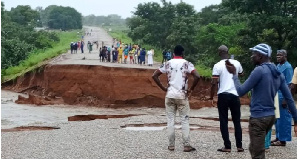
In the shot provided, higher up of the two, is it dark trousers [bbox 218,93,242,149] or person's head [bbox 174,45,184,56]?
person's head [bbox 174,45,184,56]

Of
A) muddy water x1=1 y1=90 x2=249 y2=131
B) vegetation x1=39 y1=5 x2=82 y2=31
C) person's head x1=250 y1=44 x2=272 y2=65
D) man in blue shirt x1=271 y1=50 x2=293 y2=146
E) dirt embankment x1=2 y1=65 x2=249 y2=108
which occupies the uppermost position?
vegetation x1=39 y1=5 x2=82 y2=31

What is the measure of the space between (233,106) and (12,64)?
37.4 metres

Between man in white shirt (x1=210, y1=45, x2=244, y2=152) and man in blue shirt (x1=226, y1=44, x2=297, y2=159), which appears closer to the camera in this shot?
man in blue shirt (x1=226, y1=44, x2=297, y2=159)

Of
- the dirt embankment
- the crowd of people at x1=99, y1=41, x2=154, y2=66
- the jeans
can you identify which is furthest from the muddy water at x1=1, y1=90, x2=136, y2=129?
the jeans

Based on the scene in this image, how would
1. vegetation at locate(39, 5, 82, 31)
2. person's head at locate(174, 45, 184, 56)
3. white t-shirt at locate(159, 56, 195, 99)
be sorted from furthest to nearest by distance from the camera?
vegetation at locate(39, 5, 82, 31)
person's head at locate(174, 45, 184, 56)
white t-shirt at locate(159, 56, 195, 99)

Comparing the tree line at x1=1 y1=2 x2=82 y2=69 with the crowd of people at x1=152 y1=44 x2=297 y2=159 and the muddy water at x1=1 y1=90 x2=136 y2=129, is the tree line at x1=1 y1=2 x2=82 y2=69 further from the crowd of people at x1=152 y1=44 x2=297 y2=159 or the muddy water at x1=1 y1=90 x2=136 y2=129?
the crowd of people at x1=152 y1=44 x2=297 y2=159

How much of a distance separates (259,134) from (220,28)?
113ft

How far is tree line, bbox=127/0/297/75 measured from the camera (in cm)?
2625

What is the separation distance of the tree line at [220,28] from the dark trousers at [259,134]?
66.7ft

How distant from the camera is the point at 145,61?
116 feet

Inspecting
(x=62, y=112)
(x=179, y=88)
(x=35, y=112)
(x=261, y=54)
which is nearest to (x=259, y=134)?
(x=261, y=54)

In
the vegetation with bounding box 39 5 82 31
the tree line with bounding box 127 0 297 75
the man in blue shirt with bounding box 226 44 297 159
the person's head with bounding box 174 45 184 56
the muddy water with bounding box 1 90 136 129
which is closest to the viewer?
the man in blue shirt with bounding box 226 44 297 159

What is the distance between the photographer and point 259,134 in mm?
5734

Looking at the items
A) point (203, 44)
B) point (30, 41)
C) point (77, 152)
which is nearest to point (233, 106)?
point (77, 152)
